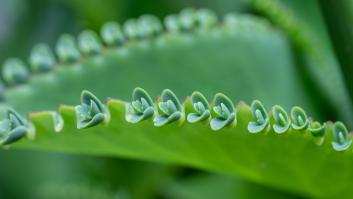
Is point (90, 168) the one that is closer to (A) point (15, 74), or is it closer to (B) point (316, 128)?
(A) point (15, 74)

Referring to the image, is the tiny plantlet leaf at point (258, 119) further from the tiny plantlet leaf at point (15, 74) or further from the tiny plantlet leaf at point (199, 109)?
the tiny plantlet leaf at point (15, 74)

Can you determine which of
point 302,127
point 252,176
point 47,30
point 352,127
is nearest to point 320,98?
Answer: point 352,127

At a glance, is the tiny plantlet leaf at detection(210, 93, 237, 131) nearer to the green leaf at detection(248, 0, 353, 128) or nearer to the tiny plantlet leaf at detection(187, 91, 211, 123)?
the tiny plantlet leaf at detection(187, 91, 211, 123)

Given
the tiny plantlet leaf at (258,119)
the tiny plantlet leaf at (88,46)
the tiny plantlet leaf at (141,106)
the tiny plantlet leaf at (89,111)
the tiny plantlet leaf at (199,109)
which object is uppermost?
the tiny plantlet leaf at (88,46)

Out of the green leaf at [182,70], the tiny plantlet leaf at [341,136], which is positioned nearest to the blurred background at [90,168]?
the green leaf at [182,70]

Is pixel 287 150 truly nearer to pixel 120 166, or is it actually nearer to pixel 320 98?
pixel 320 98

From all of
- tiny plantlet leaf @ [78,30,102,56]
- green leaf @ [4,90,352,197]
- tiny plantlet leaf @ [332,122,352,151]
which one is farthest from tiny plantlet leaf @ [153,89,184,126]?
tiny plantlet leaf @ [78,30,102,56]
